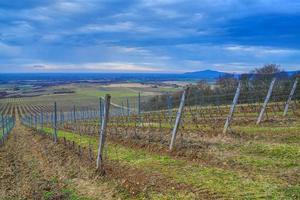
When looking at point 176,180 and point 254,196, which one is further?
point 176,180

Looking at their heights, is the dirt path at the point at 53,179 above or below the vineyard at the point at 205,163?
below

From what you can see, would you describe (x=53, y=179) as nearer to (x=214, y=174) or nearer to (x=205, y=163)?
(x=205, y=163)

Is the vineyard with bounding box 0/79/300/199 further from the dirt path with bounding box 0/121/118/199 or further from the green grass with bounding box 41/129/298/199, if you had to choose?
the dirt path with bounding box 0/121/118/199

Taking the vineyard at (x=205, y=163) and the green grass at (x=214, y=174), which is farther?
the vineyard at (x=205, y=163)

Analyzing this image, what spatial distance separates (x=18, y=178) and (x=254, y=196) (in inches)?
332

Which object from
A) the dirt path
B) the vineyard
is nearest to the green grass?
the vineyard

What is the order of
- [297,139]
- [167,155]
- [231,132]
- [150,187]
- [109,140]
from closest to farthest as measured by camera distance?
[150,187] → [167,155] → [297,139] → [231,132] → [109,140]

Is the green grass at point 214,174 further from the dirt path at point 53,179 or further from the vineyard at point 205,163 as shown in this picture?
the dirt path at point 53,179

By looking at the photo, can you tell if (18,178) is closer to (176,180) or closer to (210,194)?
(176,180)

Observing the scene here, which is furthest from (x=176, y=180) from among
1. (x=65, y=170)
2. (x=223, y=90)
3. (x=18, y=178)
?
(x=223, y=90)

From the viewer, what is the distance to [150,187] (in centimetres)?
1016

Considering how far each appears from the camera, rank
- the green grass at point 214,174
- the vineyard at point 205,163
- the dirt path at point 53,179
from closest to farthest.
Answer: the green grass at point 214,174 → the vineyard at point 205,163 → the dirt path at point 53,179

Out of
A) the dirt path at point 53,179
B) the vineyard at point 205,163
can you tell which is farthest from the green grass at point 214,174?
the dirt path at point 53,179

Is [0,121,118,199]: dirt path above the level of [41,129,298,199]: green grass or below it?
below
